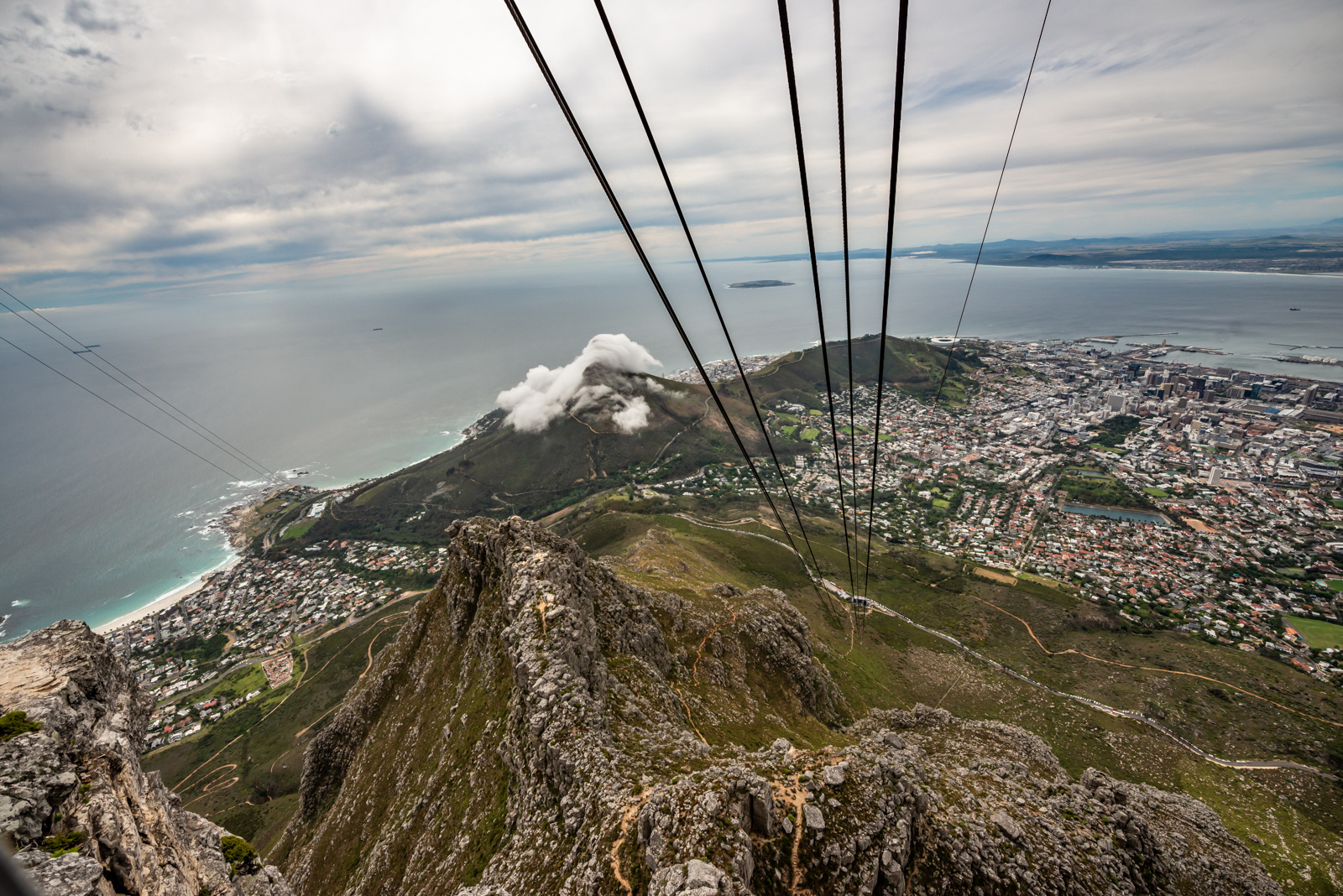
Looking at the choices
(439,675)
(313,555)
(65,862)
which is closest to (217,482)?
(313,555)

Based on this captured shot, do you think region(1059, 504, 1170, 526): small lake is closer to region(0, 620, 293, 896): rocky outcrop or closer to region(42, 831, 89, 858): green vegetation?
region(0, 620, 293, 896): rocky outcrop

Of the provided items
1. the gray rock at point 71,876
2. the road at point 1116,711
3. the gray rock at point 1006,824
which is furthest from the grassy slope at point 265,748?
the road at point 1116,711

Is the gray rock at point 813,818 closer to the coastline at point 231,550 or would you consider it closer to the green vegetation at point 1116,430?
the coastline at point 231,550

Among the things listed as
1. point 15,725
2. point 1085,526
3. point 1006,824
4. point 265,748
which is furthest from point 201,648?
point 1085,526

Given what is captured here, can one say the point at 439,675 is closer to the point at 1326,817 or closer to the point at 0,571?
the point at 1326,817

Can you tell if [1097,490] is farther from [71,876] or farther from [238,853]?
[71,876]
